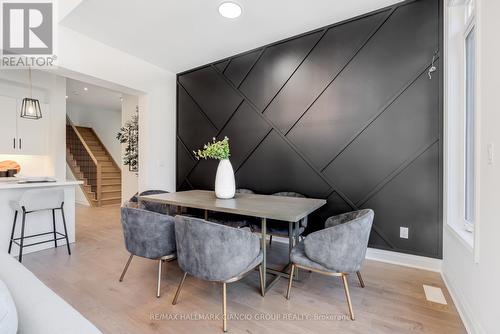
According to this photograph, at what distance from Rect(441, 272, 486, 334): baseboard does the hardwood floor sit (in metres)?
0.04

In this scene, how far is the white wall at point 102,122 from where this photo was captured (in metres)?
8.13

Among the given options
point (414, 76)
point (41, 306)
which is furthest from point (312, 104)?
point (41, 306)

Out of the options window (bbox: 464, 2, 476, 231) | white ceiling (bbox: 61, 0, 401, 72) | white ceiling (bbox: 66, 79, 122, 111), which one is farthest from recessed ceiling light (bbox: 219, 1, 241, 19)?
white ceiling (bbox: 66, 79, 122, 111)

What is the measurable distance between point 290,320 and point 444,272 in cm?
172

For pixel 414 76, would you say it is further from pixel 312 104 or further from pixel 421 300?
pixel 421 300

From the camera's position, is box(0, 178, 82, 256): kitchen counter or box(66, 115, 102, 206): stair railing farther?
box(66, 115, 102, 206): stair railing

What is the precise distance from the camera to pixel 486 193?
4.92 feet

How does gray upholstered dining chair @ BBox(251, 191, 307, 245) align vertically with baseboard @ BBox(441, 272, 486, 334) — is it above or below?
above

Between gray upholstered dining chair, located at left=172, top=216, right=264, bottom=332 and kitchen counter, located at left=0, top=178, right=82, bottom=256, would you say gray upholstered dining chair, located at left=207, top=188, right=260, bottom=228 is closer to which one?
gray upholstered dining chair, located at left=172, top=216, right=264, bottom=332

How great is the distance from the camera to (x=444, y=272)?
2418mm

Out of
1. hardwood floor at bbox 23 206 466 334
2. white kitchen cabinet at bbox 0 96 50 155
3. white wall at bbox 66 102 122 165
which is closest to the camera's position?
hardwood floor at bbox 23 206 466 334

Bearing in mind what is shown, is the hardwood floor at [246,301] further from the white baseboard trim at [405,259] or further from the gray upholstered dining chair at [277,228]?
the gray upholstered dining chair at [277,228]

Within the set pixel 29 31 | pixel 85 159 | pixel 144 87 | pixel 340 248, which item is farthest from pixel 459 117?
pixel 85 159

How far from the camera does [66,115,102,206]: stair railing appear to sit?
6426mm
